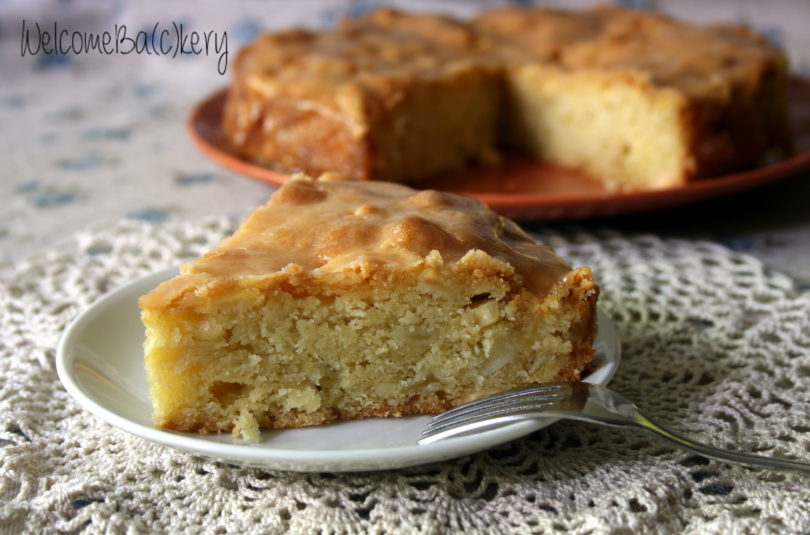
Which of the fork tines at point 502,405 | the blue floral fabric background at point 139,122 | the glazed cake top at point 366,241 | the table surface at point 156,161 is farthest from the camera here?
the blue floral fabric background at point 139,122

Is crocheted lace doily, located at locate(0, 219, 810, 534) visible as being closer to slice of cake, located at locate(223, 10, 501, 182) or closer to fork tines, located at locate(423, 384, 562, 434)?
fork tines, located at locate(423, 384, 562, 434)

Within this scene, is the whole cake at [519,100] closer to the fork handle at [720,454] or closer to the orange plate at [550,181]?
the orange plate at [550,181]

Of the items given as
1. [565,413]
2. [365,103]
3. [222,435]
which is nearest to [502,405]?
[565,413]

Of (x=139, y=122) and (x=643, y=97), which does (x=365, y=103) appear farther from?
(x=139, y=122)

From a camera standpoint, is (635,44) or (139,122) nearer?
(635,44)

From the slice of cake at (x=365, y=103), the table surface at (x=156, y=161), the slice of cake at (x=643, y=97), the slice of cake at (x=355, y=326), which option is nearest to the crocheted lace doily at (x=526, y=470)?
the table surface at (x=156, y=161)

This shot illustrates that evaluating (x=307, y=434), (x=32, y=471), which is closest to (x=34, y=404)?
(x=32, y=471)

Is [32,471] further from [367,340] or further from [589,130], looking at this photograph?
[589,130]
